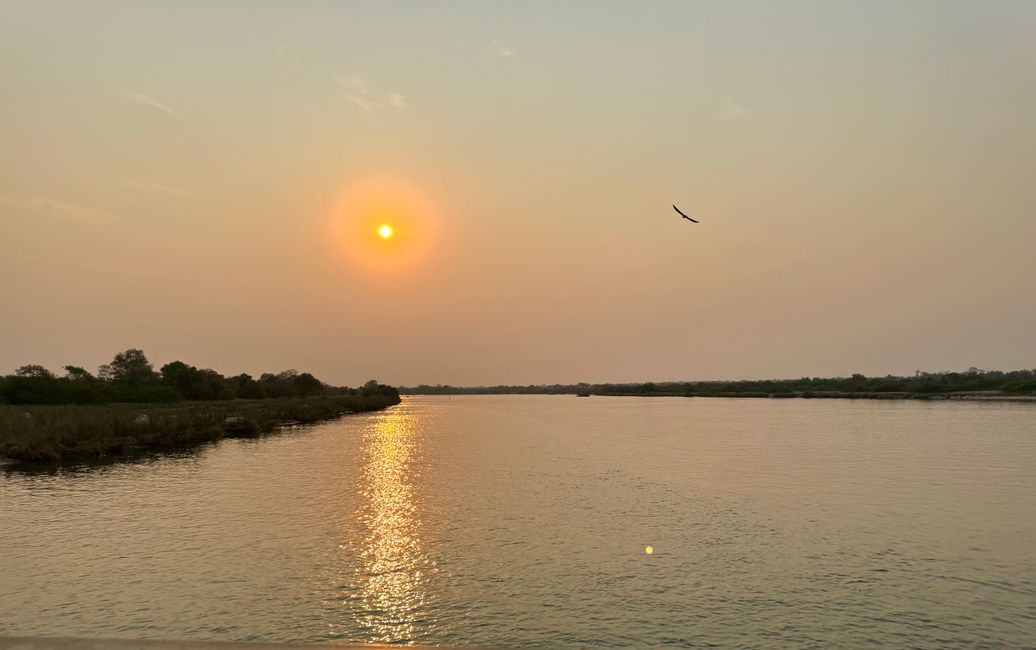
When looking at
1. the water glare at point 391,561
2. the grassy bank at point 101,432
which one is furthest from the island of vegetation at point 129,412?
the water glare at point 391,561

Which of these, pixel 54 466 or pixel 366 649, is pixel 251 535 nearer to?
pixel 366 649

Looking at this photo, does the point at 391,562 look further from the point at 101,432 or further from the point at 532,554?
the point at 101,432

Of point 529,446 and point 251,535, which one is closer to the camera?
point 251,535

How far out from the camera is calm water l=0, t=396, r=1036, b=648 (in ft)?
44.8

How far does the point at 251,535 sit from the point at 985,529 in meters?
26.0

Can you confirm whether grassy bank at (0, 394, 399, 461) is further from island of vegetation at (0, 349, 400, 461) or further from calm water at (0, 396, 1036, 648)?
calm water at (0, 396, 1036, 648)

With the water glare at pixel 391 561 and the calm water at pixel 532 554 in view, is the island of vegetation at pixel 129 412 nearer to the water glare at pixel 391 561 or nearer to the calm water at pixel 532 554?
the calm water at pixel 532 554

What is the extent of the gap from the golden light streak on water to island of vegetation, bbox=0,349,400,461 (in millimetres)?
24742

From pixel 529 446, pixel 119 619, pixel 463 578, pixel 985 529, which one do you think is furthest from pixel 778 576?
pixel 529 446

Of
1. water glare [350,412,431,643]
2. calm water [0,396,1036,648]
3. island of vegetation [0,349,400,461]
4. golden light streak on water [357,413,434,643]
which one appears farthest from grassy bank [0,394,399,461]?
golden light streak on water [357,413,434,643]

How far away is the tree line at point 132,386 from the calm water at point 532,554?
59835 mm

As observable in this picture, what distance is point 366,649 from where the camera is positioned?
8164 millimetres

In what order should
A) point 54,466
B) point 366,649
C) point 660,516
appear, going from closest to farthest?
point 366,649 → point 660,516 → point 54,466

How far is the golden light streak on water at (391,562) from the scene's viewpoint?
45.2 feet
